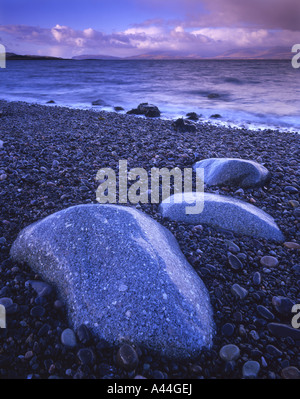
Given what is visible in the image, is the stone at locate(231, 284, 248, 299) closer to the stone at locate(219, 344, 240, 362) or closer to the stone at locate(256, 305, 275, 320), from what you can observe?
the stone at locate(256, 305, 275, 320)

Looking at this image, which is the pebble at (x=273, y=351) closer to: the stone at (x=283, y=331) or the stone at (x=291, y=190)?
the stone at (x=283, y=331)

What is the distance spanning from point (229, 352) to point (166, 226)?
151cm

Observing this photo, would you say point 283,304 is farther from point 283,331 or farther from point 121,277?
point 121,277

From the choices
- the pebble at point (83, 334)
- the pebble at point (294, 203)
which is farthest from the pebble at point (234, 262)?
the pebble at point (294, 203)

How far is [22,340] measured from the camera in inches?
70.8

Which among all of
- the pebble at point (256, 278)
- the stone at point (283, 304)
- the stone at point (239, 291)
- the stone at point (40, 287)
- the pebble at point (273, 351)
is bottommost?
the pebble at point (273, 351)

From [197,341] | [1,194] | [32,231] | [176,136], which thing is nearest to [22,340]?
[32,231]

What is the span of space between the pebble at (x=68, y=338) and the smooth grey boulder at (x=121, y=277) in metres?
0.05

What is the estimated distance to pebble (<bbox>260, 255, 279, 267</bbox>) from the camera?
259cm

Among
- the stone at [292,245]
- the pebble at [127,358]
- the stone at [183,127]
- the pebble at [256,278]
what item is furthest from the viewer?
the stone at [183,127]

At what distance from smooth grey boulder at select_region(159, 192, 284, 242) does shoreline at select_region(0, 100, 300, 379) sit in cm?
12

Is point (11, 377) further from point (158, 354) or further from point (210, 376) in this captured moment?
point (210, 376)

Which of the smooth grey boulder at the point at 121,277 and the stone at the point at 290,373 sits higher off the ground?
the smooth grey boulder at the point at 121,277

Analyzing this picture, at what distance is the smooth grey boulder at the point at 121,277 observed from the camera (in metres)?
1.80
